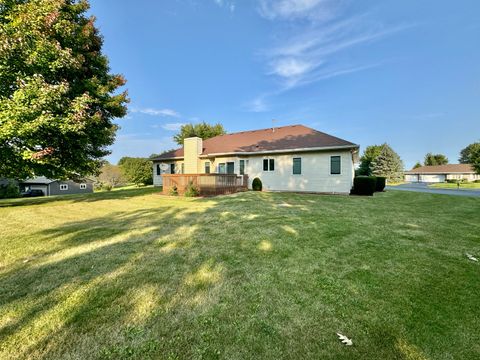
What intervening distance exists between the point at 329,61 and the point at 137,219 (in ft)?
57.9

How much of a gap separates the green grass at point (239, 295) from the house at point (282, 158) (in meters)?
10.5

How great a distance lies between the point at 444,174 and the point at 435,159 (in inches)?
719

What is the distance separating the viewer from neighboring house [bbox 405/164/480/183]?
55.2 metres

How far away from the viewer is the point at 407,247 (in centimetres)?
450

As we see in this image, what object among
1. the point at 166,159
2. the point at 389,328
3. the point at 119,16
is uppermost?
the point at 119,16

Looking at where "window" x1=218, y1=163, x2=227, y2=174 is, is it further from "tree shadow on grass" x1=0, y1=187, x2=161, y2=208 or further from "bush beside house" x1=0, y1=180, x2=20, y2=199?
"bush beside house" x1=0, y1=180, x2=20, y2=199

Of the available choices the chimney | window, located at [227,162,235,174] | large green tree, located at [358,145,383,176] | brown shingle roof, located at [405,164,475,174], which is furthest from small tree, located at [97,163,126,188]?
brown shingle roof, located at [405,164,475,174]

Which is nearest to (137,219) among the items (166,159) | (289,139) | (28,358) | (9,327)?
(9,327)

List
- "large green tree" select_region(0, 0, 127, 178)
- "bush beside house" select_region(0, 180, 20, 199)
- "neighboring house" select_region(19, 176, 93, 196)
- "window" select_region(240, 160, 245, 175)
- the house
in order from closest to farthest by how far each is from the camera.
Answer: "large green tree" select_region(0, 0, 127, 178) → the house → "window" select_region(240, 160, 245, 175) → "bush beside house" select_region(0, 180, 20, 199) → "neighboring house" select_region(19, 176, 93, 196)

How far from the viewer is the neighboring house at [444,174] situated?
55.2 meters

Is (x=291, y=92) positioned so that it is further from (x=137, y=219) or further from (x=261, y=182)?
(x=137, y=219)

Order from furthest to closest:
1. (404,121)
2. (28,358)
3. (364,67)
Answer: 1. (404,121)
2. (364,67)
3. (28,358)

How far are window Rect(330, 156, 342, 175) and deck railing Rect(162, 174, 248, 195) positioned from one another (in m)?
6.88

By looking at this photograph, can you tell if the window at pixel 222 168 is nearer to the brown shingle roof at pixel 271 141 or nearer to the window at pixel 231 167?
the window at pixel 231 167
